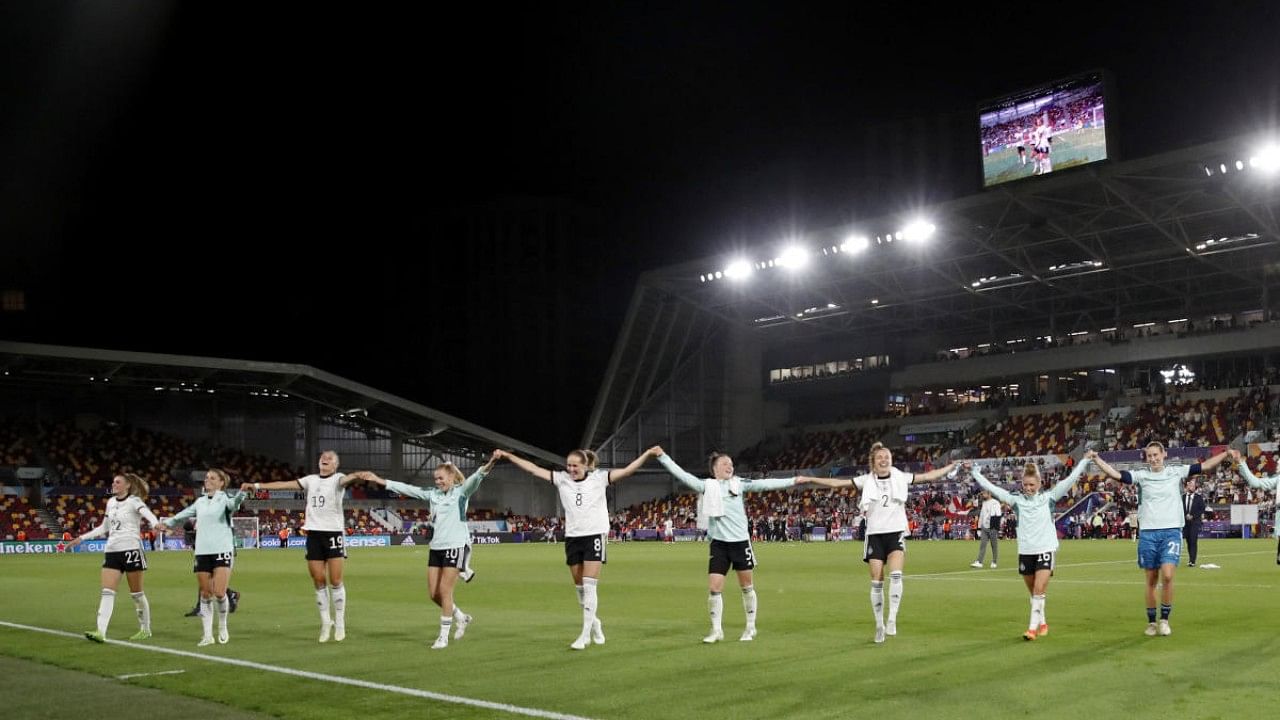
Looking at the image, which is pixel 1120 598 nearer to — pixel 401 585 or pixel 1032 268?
pixel 401 585

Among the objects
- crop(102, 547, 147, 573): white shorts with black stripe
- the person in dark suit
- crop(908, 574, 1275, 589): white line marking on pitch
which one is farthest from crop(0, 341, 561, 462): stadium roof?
crop(102, 547, 147, 573): white shorts with black stripe

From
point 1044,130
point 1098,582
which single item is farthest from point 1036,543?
point 1044,130

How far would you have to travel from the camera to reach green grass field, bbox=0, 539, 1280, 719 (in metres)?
9.25

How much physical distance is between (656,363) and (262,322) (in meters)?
23.3

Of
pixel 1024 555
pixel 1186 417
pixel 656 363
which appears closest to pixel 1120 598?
pixel 1024 555

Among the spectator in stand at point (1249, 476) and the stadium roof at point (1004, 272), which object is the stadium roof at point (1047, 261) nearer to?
the stadium roof at point (1004, 272)

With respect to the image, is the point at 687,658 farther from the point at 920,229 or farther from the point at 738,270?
the point at 738,270

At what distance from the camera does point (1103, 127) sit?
42.3m

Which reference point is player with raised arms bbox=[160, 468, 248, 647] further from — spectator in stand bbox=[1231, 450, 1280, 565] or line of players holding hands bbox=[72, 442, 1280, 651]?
spectator in stand bbox=[1231, 450, 1280, 565]

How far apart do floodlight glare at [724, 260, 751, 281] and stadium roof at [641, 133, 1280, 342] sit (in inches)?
13.8

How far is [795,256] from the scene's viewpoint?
182 feet

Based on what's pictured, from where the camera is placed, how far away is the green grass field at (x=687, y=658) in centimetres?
925

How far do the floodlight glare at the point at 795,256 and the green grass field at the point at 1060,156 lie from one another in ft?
36.2

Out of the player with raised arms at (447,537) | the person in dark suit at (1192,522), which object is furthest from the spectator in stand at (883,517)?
the person in dark suit at (1192,522)
